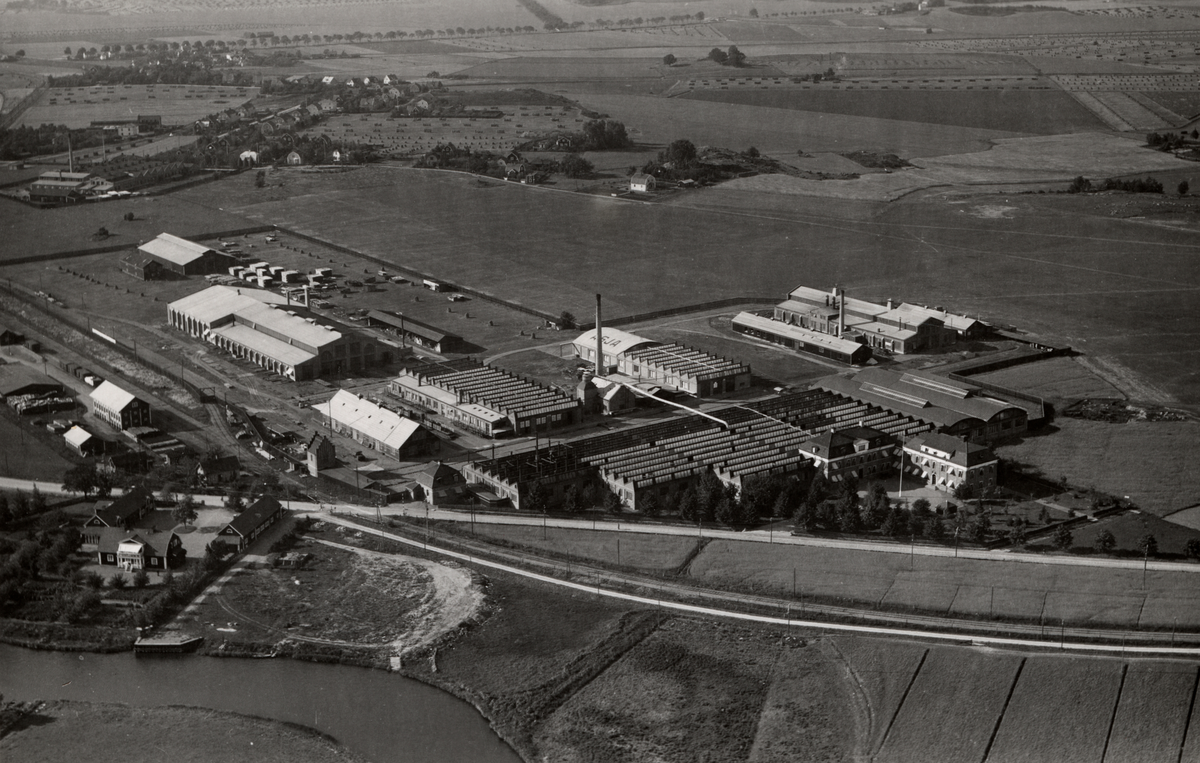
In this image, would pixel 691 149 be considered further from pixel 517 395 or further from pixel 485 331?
pixel 517 395

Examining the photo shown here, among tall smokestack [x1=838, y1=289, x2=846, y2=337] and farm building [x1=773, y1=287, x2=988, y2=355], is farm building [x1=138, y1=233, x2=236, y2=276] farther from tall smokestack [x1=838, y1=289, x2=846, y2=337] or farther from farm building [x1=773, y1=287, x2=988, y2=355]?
tall smokestack [x1=838, y1=289, x2=846, y2=337]

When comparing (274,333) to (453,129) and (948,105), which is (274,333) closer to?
(453,129)

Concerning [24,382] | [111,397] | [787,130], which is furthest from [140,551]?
[787,130]

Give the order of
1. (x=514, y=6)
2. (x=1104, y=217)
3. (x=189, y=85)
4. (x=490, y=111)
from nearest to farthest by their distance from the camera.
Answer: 1. (x=1104, y=217)
2. (x=490, y=111)
3. (x=189, y=85)
4. (x=514, y=6)

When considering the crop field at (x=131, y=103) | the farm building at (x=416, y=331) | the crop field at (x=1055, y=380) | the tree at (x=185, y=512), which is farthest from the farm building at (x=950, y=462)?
the crop field at (x=131, y=103)

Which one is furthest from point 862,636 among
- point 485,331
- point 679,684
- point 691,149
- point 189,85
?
point 189,85

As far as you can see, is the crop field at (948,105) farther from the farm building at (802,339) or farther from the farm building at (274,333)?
the farm building at (274,333)

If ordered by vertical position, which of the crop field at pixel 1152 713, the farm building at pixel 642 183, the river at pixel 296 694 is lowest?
the river at pixel 296 694
